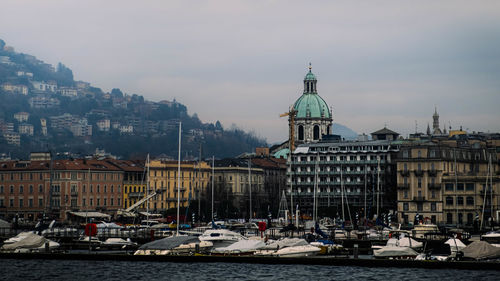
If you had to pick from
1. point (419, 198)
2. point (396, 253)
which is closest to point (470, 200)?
point (419, 198)

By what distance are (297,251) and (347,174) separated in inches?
3474

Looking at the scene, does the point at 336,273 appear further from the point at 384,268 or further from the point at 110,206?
the point at 110,206

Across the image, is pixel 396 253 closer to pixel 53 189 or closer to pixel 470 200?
pixel 470 200

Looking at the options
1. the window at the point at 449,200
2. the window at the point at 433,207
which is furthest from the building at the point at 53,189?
the window at the point at 449,200

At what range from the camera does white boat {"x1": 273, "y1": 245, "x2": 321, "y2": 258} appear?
72250 millimetres

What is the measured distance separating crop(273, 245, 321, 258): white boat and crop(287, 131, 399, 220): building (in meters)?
76.6

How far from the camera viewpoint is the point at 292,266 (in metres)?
69.4

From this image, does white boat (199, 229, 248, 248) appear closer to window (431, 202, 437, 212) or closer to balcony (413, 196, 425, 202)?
window (431, 202, 437, 212)

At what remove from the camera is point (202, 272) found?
66.3m

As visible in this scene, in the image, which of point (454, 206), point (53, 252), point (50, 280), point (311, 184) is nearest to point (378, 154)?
point (311, 184)

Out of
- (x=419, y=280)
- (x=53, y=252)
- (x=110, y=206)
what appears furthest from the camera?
(x=110, y=206)

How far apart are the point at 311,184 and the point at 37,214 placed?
45.3 meters

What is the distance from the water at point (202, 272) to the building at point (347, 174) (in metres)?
82.3

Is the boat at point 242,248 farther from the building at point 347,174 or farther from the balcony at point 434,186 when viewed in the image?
the building at point 347,174
